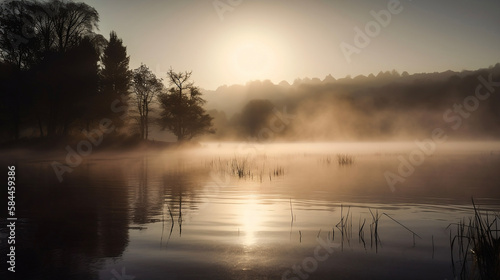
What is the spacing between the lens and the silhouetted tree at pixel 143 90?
63562 mm

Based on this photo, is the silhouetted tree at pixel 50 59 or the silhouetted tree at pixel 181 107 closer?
the silhouetted tree at pixel 50 59

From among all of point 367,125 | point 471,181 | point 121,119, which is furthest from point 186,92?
point 367,125

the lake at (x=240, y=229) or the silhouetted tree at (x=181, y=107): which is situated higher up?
the silhouetted tree at (x=181, y=107)

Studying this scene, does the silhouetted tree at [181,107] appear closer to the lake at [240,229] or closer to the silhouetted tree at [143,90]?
the silhouetted tree at [143,90]

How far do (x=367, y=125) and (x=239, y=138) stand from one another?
160 feet

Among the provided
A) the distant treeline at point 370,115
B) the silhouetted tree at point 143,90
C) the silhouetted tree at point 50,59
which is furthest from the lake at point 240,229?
the distant treeline at point 370,115

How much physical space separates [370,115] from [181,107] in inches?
4140

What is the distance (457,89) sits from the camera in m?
187

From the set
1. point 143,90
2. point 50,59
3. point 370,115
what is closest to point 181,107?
point 143,90

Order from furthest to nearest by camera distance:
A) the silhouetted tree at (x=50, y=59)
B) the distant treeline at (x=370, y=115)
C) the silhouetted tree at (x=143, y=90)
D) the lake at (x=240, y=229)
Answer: the distant treeline at (x=370, y=115), the silhouetted tree at (x=143, y=90), the silhouetted tree at (x=50, y=59), the lake at (x=240, y=229)

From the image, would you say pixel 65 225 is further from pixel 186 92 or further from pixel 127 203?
pixel 186 92

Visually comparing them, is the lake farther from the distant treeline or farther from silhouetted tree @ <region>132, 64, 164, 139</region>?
the distant treeline

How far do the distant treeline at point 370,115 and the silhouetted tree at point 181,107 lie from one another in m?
45.8

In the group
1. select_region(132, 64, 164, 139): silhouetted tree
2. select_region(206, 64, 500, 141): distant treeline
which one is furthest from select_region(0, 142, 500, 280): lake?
select_region(206, 64, 500, 141): distant treeline
